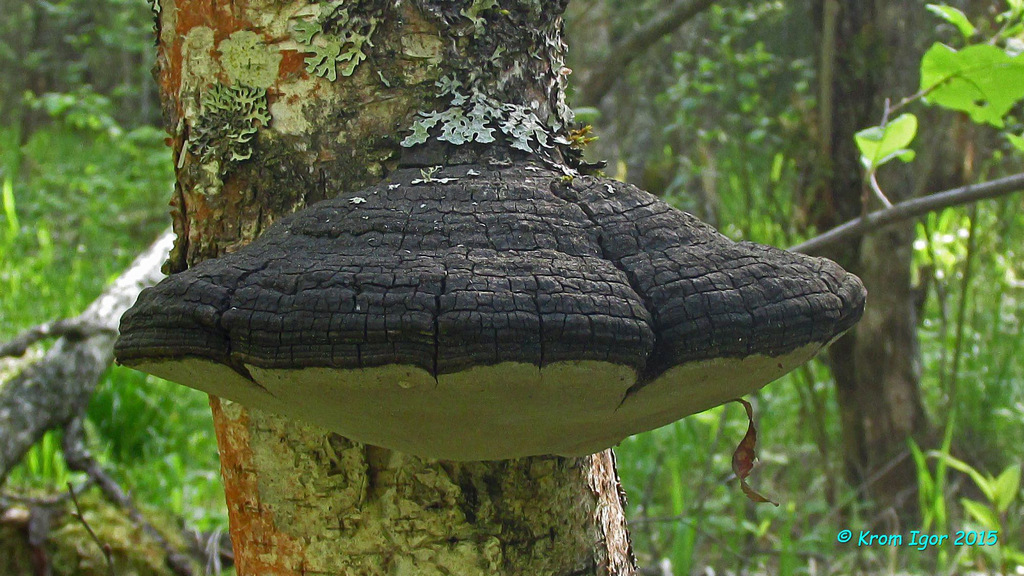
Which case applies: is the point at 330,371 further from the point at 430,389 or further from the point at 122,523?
the point at 122,523

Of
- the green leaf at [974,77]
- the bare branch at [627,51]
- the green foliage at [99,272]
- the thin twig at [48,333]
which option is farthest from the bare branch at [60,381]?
the green leaf at [974,77]

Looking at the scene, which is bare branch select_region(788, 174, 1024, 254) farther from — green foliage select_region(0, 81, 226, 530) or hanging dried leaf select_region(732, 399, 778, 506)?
green foliage select_region(0, 81, 226, 530)

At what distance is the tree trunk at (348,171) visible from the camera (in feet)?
3.35

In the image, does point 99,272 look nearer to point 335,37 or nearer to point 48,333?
point 48,333

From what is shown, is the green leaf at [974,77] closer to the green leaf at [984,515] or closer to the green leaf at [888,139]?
the green leaf at [888,139]

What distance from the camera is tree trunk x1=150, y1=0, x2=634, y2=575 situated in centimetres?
102

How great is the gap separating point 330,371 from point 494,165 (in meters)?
0.36

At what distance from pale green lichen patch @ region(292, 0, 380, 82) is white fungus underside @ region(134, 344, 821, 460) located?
0.46 meters

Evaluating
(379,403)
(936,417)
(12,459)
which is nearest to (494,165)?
(379,403)

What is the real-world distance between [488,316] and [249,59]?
61cm

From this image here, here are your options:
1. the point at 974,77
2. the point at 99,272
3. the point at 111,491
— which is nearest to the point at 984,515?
the point at 974,77

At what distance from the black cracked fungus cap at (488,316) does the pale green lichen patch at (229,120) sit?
240mm

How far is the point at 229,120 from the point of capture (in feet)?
3.52

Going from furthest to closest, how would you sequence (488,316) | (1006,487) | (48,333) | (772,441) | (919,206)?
(772,441)
(48,333)
(1006,487)
(919,206)
(488,316)
